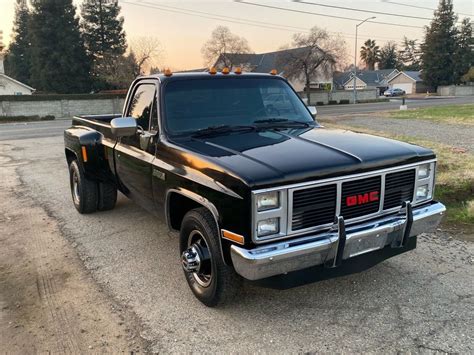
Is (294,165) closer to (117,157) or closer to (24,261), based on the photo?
(117,157)

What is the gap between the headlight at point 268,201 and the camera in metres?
2.90

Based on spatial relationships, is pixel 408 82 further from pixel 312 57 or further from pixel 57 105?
pixel 57 105

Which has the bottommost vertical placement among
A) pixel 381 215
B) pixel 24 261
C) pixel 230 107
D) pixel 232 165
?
pixel 24 261

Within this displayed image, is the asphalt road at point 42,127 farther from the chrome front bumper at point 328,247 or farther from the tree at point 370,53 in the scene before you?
the tree at point 370,53

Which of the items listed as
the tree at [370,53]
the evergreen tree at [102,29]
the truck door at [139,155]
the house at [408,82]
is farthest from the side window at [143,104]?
the tree at [370,53]

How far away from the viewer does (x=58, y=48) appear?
161 feet

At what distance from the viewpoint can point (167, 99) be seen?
4199 millimetres

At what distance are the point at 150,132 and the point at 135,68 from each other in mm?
45028

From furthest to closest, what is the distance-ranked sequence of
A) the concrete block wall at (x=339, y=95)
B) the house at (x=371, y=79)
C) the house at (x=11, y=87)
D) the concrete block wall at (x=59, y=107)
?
the house at (x=371, y=79) < the concrete block wall at (x=339, y=95) < the house at (x=11, y=87) < the concrete block wall at (x=59, y=107)

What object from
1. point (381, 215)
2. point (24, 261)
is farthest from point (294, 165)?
point (24, 261)

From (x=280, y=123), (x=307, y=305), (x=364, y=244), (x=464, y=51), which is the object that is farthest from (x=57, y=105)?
(x=464, y=51)

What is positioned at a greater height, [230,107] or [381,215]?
[230,107]

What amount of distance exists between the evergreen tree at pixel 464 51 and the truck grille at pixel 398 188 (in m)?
80.1

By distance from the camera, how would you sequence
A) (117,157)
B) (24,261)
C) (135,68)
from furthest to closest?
1. (135,68)
2. (117,157)
3. (24,261)
